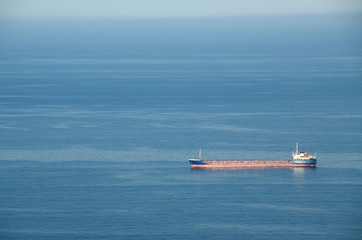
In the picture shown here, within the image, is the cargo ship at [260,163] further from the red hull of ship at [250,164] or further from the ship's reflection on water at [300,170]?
the ship's reflection on water at [300,170]

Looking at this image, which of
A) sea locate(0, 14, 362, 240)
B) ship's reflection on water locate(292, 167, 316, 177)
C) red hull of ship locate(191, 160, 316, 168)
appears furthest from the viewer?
red hull of ship locate(191, 160, 316, 168)

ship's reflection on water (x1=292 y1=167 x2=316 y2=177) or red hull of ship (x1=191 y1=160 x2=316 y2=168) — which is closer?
ship's reflection on water (x1=292 y1=167 x2=316 y2=177)

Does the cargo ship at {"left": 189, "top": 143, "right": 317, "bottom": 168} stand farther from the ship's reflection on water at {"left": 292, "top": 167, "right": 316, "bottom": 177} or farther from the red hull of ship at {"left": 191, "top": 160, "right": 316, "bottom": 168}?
the ship's reflection on water at {"left": 292, "top": 167, "right": 316, "bottom": 177}

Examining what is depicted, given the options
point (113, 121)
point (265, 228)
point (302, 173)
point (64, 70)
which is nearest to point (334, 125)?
point (302, 173)

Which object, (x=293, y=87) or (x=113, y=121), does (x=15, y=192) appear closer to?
(x=113, y=121)

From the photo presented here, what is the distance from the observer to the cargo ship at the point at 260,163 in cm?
9006

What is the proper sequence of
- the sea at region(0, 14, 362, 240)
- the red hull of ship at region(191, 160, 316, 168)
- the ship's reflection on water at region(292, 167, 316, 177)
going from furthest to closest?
the red hull of ship at region(191, 160, 316, 168)
the ship's reflection on water at region(292, 167, 316, 177)
the sea at region(0, 14, 362, 240)

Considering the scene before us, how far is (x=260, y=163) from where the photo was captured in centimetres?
9019

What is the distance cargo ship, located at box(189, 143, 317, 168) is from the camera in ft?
295

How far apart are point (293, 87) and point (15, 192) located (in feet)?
280

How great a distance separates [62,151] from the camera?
9712cm

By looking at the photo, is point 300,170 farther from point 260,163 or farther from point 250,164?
point 250,164

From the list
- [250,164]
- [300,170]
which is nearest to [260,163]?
[250,164]

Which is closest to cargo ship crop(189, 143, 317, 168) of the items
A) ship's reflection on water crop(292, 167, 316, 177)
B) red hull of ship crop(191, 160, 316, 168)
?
red hull of ship crop(191, 160, 316, 168)
